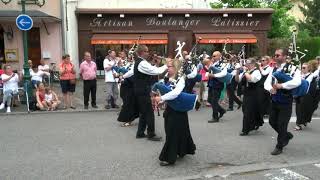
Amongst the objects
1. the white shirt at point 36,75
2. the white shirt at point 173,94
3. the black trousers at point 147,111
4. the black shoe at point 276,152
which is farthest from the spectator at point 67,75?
the black shoe at point 276,152

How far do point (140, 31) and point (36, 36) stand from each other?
4944mm

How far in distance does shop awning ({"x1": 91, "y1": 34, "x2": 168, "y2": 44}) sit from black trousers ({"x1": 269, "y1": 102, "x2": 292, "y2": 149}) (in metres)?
14.4

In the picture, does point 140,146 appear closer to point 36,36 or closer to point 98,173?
point 98,173

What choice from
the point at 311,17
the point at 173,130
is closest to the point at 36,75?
the point at 173,130

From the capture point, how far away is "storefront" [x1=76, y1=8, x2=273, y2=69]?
22656 mm

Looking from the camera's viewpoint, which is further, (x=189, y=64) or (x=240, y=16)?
(x=240, y=16)

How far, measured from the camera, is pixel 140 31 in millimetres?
23047

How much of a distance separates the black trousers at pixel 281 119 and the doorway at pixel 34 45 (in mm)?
15682

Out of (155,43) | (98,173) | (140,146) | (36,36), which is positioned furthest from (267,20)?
(98,173)

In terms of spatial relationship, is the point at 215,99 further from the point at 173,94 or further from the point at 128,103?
the point at 173,94

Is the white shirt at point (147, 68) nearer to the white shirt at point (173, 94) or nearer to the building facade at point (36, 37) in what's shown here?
the white shirt at point (173, 94)

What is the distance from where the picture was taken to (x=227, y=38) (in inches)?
907

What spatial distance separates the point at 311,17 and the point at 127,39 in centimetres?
2796

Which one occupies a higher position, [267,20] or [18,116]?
[267,20]
